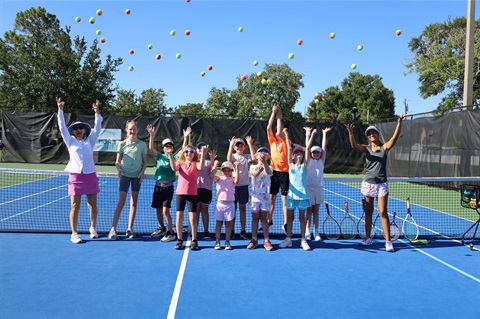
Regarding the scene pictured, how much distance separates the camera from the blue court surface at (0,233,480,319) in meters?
3.75

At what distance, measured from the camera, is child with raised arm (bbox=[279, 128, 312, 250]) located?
19.4 feet

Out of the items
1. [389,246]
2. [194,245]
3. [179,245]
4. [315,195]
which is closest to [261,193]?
[315,195]

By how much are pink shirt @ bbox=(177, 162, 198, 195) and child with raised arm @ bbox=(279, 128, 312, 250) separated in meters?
1.37

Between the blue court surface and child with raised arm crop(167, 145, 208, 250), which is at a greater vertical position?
child with raised arm crop(167, 145, 208, 250)

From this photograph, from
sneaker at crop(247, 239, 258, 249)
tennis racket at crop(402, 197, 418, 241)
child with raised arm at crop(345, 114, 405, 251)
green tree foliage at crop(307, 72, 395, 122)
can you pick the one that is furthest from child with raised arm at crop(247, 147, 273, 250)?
green tree foliage at crop(307, 72, 395, 122)

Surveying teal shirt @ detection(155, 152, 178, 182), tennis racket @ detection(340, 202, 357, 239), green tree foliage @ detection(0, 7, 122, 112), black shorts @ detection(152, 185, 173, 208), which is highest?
green tree foliage @ detection(0, 7, 122, 112)

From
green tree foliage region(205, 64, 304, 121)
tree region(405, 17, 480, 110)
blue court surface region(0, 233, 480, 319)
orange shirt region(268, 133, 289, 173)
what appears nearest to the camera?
blue court surface region(0, 233, 480, 319)

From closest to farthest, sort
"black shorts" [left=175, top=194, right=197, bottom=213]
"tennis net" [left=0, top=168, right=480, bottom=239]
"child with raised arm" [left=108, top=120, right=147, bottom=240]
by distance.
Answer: "black shorts" [left=175, top=194, right=197, bottom=213], "child with raised arm" [left=108, top=120, right=147, bottom=240], "tennis net" [left=0, top=168, right=480, bottom=239]

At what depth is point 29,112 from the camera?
18.8 m

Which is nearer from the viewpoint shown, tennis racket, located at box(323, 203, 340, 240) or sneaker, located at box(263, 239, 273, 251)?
sneaker, located at box(263, 239, 273, 251)

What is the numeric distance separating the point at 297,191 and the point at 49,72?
1000 inches

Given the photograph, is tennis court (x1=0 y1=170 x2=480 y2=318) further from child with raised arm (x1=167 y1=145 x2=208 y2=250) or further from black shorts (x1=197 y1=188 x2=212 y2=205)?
black shorts (x1=197 y1=188 x2=212 y2=205)

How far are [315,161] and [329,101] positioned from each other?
56.7 metres

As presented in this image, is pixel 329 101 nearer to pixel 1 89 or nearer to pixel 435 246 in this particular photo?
pixel 1 89
